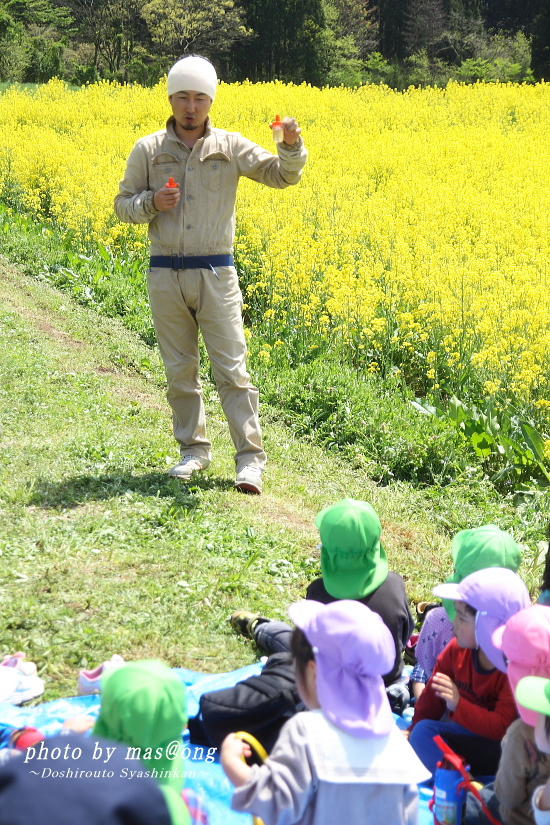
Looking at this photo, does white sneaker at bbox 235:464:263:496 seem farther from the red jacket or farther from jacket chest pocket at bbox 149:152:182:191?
the red jacket

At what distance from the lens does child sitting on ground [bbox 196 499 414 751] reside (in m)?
2.64

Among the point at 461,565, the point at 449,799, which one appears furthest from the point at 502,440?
the point at 449,799

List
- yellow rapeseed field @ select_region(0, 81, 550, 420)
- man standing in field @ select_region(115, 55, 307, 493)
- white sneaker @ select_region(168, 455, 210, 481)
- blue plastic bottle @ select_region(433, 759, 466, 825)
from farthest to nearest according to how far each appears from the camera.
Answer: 1. yellow rapeseed field @ select_region(0, 81, 550, 420)
2. white sneaker @ select_region(168, 455, 210, 481)
3. man standing in field @ select_region(115, 55, 307, 493)
4. blue plastic bottle @ select_region(433, 759, 466, 825)

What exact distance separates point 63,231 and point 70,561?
860 centimetres

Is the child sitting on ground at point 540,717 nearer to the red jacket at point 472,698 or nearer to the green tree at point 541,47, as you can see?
the red jacket at point 472,698

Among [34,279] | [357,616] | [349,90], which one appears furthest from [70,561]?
[349,90]

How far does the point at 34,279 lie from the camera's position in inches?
400

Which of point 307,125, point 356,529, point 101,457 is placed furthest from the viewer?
point 307,125

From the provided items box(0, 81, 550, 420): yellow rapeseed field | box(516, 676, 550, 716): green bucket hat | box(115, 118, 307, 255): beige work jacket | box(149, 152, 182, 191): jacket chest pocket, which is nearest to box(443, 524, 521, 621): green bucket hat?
box(516, 676, 550, 716): green bucket hat

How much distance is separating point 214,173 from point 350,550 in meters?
2.73

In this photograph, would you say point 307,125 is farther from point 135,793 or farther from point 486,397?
point 135,793

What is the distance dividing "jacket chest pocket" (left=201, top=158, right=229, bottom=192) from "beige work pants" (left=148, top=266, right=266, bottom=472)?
47 centimetres

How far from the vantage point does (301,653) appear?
210 centimetres

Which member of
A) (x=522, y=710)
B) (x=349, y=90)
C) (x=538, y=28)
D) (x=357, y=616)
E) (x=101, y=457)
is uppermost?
(x=538, y=28)
